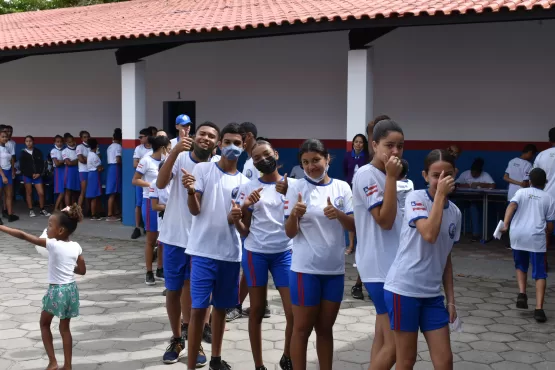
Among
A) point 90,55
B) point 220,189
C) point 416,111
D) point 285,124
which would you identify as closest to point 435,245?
point 220,189

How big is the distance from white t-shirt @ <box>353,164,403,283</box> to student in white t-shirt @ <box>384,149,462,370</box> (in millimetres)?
179

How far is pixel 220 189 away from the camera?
464 centimetres

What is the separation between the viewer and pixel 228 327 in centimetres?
586

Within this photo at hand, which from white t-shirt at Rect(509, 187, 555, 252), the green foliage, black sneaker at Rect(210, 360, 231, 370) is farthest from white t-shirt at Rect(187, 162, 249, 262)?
the green foliage

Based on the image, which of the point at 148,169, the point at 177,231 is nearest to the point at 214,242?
the point at 177,231

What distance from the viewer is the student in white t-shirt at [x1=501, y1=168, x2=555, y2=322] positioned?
251 inches

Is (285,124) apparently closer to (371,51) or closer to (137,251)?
(371,51)

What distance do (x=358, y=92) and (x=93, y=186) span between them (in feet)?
19.3

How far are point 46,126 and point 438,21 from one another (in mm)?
10196

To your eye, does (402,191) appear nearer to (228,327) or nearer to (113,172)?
(228,327)

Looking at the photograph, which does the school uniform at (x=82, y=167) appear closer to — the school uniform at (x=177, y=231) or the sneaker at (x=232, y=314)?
the sneaker at (x=232, y=314)

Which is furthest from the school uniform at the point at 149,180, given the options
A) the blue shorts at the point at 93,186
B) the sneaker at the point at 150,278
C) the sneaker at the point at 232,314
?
the blue shorts at the point at 93,186

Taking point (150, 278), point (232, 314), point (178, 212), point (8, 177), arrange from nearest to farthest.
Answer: point (178, 212) → point (232, 314) → point (150, 278) → point (8, 177)

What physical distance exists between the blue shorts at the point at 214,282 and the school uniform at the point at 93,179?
8827 millimetres
